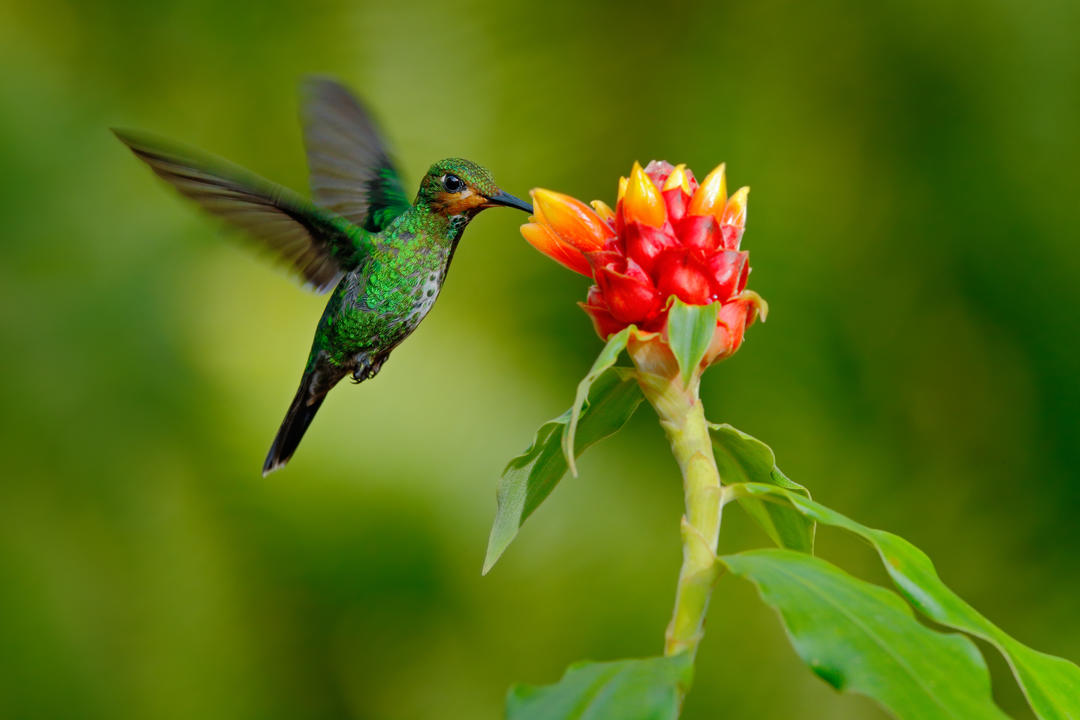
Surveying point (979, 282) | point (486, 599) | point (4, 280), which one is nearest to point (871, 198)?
point (979, 282)

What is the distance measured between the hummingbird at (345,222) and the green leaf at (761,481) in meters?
0.53

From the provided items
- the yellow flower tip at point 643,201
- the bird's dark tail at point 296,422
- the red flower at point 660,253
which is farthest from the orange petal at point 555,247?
the bird's dark tail at point 296,422

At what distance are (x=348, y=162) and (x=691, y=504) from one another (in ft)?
4.09

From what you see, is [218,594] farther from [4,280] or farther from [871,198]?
[871,198]

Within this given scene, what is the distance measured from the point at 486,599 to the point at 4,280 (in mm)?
2006

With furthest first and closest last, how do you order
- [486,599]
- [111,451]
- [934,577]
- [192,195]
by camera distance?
[111,451] < [486,599] < [192,195] < [934,577]

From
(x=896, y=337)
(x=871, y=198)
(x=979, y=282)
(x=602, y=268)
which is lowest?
(x=602, y=268)

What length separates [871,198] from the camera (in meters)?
3.55

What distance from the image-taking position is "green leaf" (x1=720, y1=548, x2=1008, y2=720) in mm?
892

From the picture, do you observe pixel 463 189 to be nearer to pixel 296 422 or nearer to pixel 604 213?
pixel 604 213

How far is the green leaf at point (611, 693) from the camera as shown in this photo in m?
0.84

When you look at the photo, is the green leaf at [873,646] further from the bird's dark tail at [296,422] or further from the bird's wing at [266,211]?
the bird's dark tail at [296,422]

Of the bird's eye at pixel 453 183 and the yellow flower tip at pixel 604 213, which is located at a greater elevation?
the bird's eye at pixel 453 183

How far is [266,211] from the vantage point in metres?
1.70
